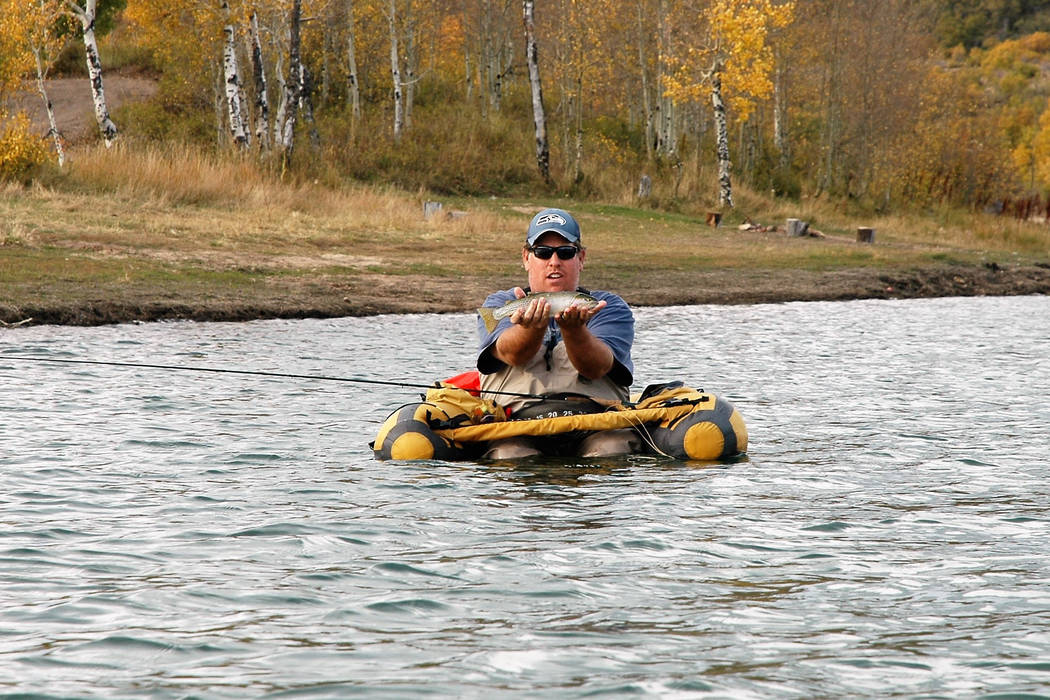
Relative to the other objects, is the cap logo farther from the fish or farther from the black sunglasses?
the fish

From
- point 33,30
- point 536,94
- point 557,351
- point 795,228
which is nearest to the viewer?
point 557,351

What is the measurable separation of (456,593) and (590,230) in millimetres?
23071

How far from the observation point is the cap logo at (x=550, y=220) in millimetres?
7836

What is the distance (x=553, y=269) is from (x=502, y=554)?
2.39m

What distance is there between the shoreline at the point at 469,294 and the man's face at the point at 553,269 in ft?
27.1

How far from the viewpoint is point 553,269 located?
7781 millimetres

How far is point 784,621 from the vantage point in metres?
4.78

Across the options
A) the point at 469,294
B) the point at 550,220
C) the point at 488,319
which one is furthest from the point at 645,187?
the point at 488,319

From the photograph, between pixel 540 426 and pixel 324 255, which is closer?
pixel 540 426

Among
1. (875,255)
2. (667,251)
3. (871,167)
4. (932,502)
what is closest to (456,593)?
(932,502)

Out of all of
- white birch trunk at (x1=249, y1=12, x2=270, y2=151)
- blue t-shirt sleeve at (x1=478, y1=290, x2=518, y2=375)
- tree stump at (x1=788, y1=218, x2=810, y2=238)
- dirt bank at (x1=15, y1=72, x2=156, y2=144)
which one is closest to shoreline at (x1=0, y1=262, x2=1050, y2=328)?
tree stump at (x1=788, y1=218, x2=810, y2=238)

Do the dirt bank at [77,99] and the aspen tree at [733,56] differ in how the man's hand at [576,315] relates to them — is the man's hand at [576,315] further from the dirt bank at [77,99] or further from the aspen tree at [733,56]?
the dirt bank at [77,99]

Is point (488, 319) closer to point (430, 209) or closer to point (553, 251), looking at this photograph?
point (553, 251)

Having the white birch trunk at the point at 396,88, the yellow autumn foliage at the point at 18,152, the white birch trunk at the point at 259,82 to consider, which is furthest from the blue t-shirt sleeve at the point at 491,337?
the white birch trunk at the point at 396,88
